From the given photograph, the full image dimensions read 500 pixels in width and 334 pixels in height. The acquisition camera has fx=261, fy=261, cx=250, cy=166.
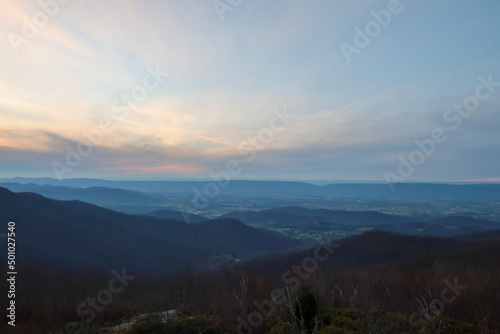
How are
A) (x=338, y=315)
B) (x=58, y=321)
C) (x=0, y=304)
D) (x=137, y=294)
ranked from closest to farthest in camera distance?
(x=338, y=315), (x=58, y=321), (x=0, y=304), (x=137, y=294)

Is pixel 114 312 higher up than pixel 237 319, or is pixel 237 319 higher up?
pixel 237 319

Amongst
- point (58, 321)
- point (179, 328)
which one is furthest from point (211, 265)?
point (179, 328)

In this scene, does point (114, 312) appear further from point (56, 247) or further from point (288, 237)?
point (288, 237)

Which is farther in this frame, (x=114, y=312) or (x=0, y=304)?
(x=0, y=304)


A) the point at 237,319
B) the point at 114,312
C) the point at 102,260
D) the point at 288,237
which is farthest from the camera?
the point at 288,237

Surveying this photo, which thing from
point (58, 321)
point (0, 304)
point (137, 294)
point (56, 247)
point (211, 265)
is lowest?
point (211, 265)

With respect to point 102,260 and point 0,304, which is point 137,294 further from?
point 102,260
